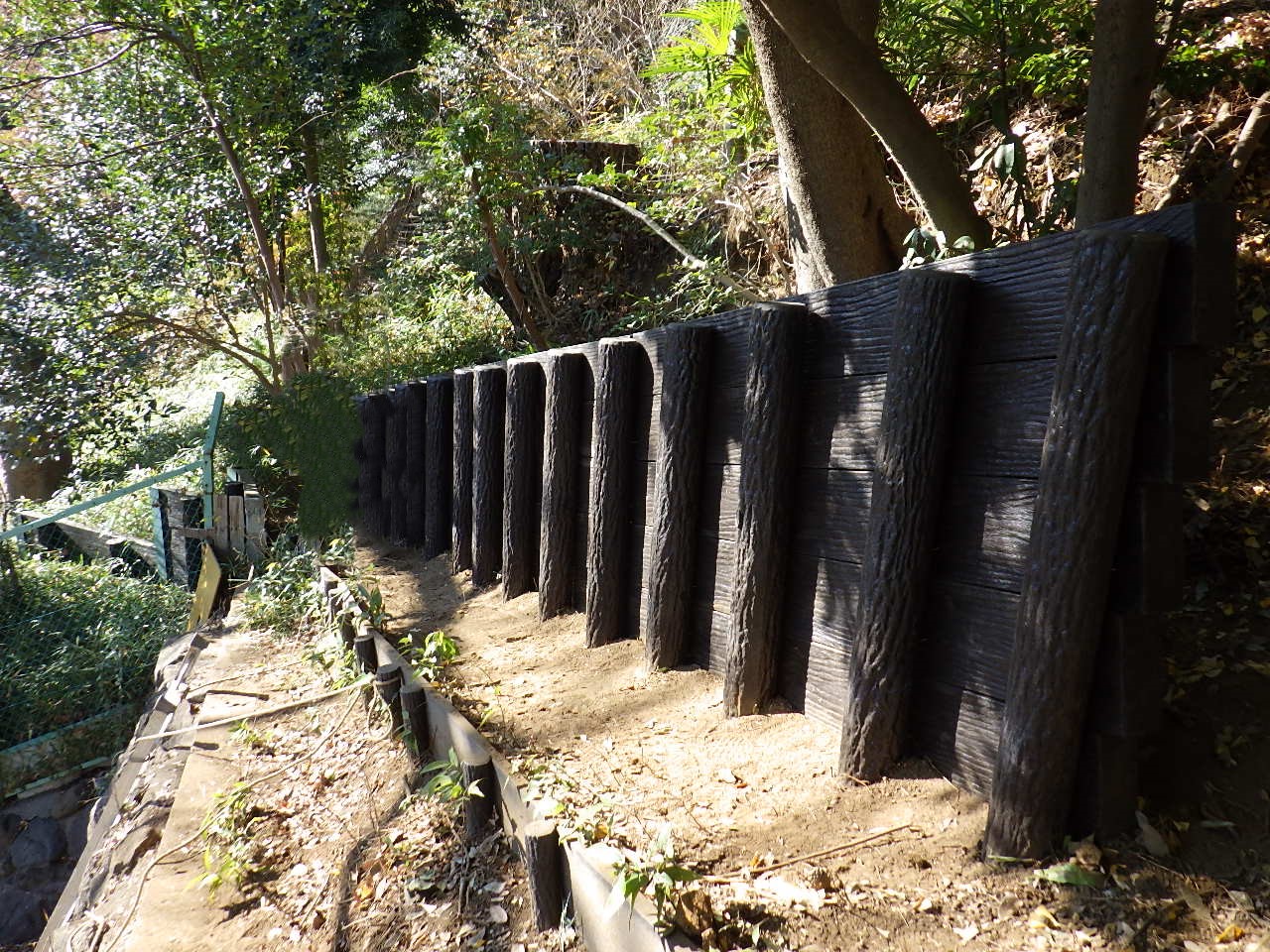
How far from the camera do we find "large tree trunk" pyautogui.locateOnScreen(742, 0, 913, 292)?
428cm

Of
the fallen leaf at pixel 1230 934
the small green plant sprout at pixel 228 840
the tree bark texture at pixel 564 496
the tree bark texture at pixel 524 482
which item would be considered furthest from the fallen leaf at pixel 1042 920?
the tree bark texture at pixel 524 482

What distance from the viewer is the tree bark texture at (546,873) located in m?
2.36

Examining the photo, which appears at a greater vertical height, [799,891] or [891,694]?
[891,694]

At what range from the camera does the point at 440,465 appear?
6.95m

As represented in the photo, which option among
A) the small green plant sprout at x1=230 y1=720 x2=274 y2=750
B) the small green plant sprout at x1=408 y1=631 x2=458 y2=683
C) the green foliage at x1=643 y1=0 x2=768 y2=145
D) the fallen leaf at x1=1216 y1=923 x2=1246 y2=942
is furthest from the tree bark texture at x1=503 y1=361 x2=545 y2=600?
the fallen leaf at x1=1216 y1=923 x2=1246 y2=942

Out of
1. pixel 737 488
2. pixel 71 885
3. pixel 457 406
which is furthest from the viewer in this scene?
pixel 457 406

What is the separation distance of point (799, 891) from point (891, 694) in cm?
58

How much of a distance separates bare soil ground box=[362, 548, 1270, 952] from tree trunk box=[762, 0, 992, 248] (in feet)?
7.24

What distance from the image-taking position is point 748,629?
299 cm

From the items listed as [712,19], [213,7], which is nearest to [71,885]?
[712,19]

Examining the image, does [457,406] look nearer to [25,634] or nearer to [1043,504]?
[25,634]

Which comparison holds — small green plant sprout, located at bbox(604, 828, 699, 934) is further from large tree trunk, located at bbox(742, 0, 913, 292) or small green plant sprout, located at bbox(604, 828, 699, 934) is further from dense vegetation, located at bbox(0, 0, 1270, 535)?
dense vegetation, located at bbox(0, 0, 1270, 535)

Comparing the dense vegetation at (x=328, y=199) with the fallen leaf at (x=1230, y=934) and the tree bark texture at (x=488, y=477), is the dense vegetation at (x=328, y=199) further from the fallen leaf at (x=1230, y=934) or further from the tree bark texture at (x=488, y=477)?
the fallen leaf at (x=1230, y=934)

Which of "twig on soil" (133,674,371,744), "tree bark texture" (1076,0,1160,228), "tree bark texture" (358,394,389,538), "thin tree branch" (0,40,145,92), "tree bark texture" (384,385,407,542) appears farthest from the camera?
"thin tree branch" (0,40,145,92)
